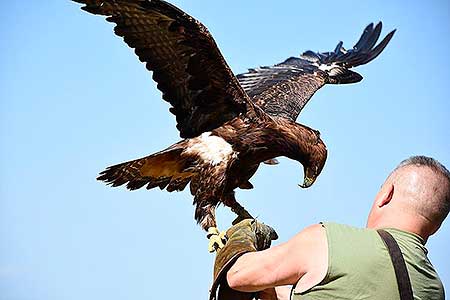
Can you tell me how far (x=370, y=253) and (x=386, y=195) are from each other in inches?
9.8

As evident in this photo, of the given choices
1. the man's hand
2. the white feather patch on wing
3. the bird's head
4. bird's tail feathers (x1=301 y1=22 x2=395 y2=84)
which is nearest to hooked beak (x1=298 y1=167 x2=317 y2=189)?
the bird's head

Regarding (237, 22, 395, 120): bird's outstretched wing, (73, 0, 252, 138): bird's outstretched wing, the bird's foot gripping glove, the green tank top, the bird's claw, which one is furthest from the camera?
(237, 22, 395, 120): bird's outstretched wing

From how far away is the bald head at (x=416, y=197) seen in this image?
2146 mm

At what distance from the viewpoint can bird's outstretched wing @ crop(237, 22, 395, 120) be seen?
6.26m

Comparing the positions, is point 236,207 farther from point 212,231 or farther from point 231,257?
point 231,257

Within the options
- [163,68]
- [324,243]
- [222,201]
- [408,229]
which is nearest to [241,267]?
[324,243]

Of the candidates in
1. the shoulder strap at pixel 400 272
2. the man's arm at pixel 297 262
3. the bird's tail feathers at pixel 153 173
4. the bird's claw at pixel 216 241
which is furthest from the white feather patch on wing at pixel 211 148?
the shoulder strap at pixel 400 272

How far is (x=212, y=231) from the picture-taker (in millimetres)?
4031

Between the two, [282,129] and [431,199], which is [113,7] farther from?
[431,199]

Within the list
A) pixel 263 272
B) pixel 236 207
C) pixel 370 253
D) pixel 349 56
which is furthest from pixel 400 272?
pixel 349 56

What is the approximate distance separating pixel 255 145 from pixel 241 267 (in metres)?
2.70

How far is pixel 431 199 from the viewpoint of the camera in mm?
2148

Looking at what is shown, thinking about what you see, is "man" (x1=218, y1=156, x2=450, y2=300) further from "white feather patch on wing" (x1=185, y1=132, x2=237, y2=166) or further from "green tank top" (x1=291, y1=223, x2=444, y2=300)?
"white feather patch on wing" (x1=185, y1=132, x2=237, y2=166)

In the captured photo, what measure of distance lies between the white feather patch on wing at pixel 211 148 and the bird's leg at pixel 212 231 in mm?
424
